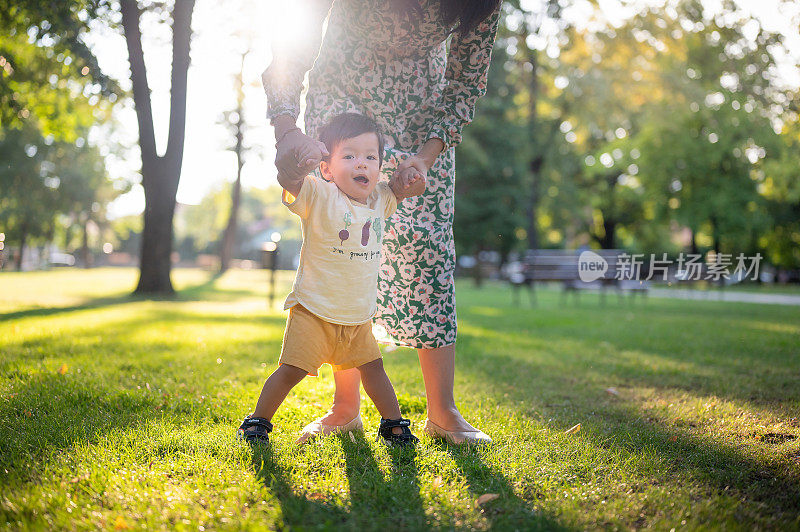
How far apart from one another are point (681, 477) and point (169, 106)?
1093 cm

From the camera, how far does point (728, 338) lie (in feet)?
21.8

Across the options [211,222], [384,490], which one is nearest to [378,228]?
[384,490]

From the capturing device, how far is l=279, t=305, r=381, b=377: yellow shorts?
2223 mm

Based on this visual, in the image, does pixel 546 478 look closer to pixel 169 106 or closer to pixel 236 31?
pixel 169 106

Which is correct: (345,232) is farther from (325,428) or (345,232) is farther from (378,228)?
(325,428)

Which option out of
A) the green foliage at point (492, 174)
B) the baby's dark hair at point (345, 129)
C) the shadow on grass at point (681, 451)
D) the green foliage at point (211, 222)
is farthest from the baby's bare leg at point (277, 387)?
the green foliage at point (211, 222)

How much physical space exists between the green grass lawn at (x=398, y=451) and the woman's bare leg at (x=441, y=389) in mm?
144

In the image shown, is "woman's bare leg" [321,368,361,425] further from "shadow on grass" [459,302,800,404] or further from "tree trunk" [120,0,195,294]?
"tree trunk" [120,0,195,294]

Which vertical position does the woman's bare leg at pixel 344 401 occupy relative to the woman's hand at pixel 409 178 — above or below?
below

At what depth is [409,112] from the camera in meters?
2.70

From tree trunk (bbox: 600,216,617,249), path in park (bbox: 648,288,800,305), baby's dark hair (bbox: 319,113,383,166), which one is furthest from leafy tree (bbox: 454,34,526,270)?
baby's dark hair (bbox: 319,113,383,166)

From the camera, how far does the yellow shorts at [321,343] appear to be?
222 centimetres

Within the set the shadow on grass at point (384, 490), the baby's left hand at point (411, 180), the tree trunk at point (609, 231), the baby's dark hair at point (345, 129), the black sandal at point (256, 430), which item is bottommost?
the shadow on grass at point (384, 490)
